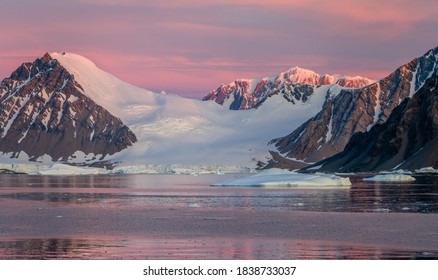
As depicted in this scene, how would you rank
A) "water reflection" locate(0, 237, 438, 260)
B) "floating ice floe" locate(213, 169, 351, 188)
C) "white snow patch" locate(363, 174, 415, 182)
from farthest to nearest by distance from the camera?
"white snow patch" locate(363, 174, 415, 182)
"floating ice floe" locate(213, 169, 351, 188)
"water reflection" locate(0, 237, 438, 260)

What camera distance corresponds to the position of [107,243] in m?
49.7

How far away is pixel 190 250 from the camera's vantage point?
46.2 meters

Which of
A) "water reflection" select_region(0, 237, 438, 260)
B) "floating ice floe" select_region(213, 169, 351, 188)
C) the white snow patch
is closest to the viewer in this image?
"water reflection" select_region(0, 237, 438, 260)

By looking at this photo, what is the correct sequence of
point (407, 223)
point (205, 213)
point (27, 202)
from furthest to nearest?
point (27, 202) → point (205, 213) → point (407, 223)

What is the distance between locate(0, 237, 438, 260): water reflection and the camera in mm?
43656

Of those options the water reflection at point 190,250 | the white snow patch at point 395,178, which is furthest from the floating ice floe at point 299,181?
the water reflection at point 190,250

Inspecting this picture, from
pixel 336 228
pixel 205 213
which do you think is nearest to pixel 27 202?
pixel 205 213

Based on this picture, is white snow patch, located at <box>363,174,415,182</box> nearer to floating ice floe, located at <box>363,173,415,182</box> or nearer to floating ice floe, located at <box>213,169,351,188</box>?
floating ice floe, located at <box>363,173,415,182</box>

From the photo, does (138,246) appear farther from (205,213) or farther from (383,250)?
(205,213)

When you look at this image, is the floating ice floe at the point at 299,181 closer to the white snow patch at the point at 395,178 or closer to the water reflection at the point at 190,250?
the white snow patch at the point at 395,178

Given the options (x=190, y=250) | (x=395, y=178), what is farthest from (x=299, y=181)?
(x=190, y=250)

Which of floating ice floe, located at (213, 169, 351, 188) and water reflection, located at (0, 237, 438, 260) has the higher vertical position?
floating ice floe, located at (213, 169, 351, 188)

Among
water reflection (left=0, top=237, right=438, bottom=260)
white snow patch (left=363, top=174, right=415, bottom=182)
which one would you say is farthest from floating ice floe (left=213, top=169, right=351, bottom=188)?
water reflection (left=0, top=237, right=438, bottom=260)
